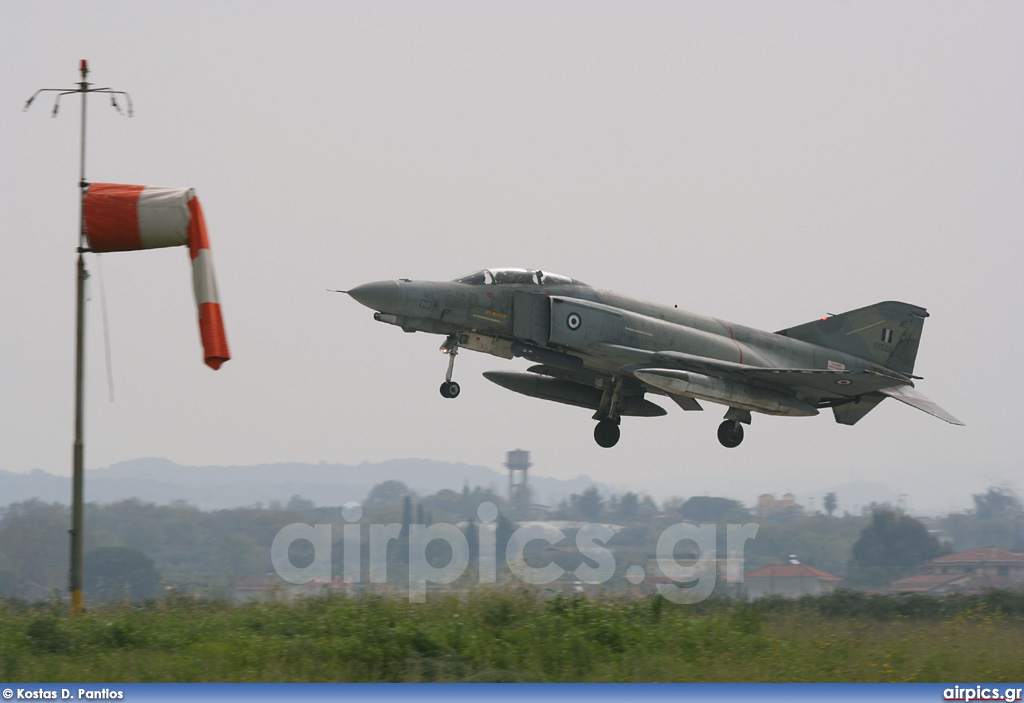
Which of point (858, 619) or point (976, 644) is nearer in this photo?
point (976, 644)

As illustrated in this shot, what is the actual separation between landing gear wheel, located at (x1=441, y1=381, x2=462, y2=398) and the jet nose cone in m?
1.74

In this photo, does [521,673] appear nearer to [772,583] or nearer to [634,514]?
[772,583]

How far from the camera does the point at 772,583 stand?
3625 centimetres

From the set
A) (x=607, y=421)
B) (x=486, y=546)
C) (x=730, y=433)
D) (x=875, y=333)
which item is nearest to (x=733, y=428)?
(x=730, y=433)

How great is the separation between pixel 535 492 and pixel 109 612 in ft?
108

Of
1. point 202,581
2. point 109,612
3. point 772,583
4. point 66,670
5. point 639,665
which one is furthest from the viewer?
point 772,583

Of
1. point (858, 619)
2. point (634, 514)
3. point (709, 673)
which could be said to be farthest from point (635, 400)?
point (634, 514)

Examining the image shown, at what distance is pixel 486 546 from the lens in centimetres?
3684

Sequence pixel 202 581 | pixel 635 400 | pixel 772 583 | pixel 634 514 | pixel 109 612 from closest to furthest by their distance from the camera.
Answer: pixel 109 612 < pixel 202 581 < pixel 635 400 < pixel 772 583 < pixel 634 514

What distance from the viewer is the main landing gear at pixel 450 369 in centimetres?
2180

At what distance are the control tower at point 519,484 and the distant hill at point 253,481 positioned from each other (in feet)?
2.87

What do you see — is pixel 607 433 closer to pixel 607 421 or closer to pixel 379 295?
pixel 607 421

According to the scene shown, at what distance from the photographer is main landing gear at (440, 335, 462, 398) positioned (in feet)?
71.5

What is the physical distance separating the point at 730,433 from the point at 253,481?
40584mm
